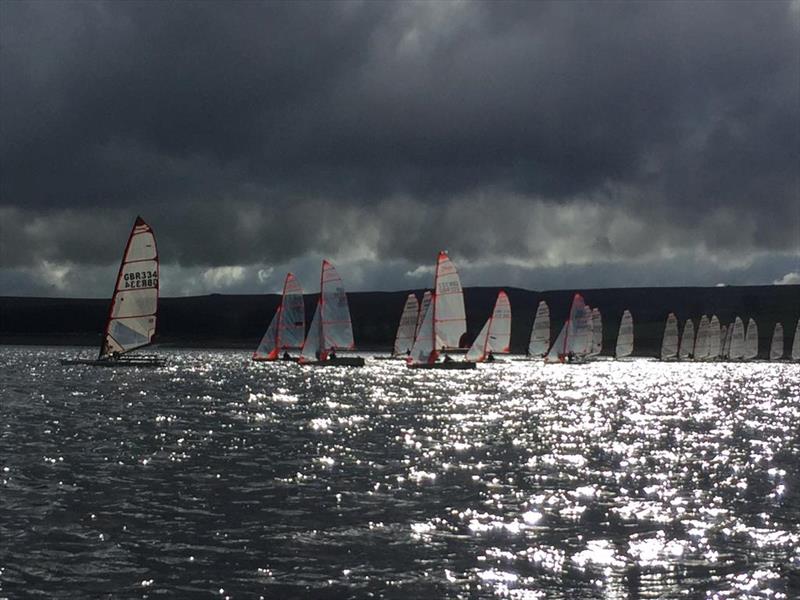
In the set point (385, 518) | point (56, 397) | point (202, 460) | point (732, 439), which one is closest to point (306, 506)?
point (385, 518)

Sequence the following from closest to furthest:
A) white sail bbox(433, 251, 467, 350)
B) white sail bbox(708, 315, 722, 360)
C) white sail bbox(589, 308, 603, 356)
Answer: white sail bbox(433, 251, 467, 350) → white sail bbox(589, 308, 603, 356) → white sail bbox(708, 315, 722, 360)

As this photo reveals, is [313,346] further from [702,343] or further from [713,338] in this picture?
[713,338]

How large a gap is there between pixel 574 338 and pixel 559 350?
3306 millimetres

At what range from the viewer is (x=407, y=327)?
139m

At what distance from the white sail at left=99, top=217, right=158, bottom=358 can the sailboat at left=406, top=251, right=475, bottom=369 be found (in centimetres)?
2640

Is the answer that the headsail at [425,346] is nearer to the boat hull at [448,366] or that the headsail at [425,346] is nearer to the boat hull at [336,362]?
the boat hull at [448,366]

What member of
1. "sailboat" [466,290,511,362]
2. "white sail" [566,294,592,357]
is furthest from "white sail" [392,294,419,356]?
"white sail" [566,294,592,357]

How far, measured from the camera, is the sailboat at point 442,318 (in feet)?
307

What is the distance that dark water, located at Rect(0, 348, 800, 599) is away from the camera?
1599 cm

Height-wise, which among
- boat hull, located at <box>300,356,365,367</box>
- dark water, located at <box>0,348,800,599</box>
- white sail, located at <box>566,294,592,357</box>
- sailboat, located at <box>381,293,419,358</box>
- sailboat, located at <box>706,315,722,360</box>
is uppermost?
sailboat, located at <box>706,315,722,360</box>

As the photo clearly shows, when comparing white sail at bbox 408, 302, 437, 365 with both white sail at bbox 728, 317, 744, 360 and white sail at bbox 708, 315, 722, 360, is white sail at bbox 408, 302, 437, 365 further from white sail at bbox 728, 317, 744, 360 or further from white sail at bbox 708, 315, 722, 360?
white sail at bbox 728, 317, 744, 360

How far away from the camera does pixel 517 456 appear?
108 feet

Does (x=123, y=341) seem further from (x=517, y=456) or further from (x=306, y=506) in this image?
(x=306, y=506)

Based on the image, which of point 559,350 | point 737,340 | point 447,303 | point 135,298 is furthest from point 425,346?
point 737,340
